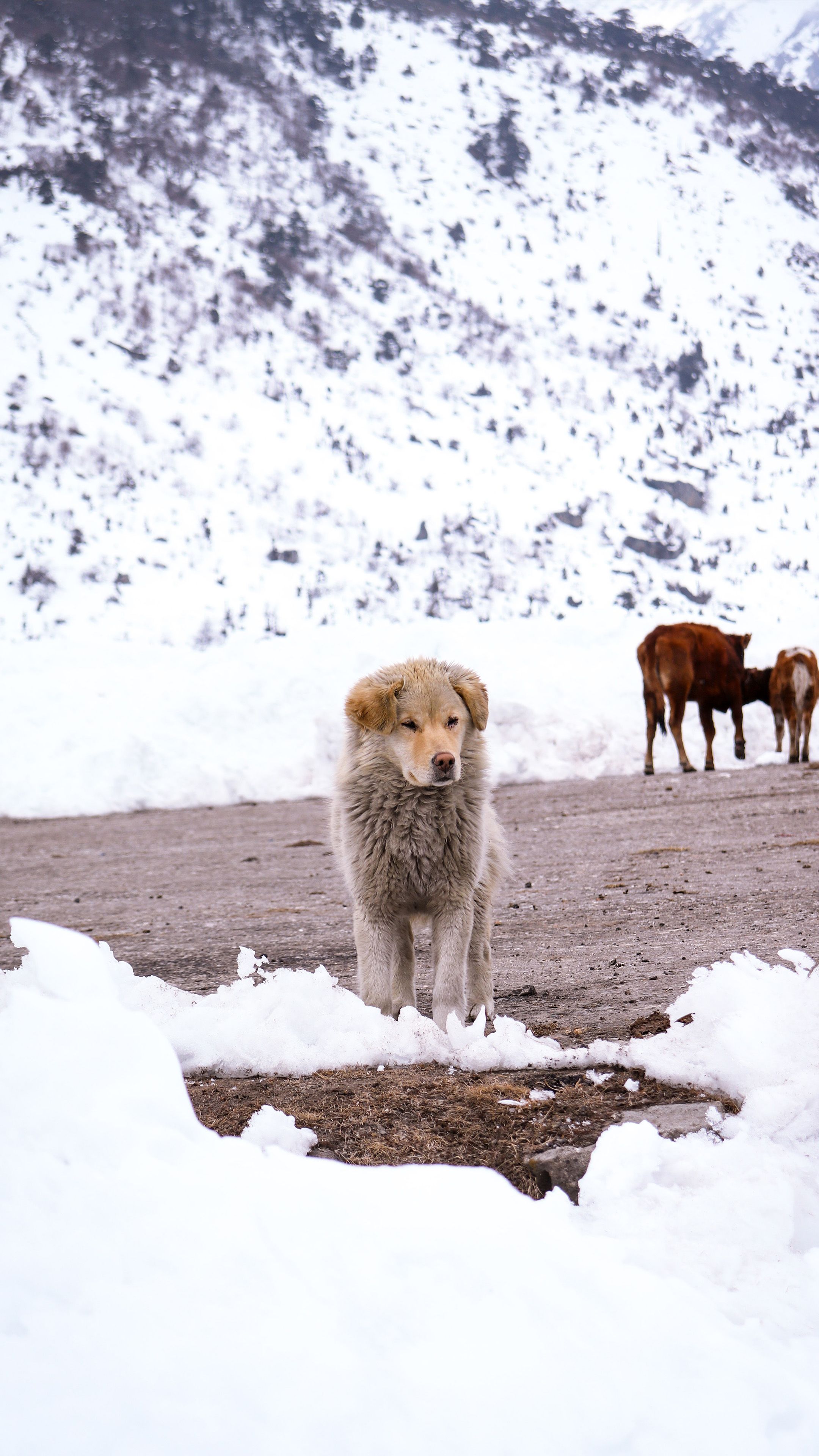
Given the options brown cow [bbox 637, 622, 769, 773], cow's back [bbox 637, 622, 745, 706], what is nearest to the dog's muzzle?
brown cow [bbox 637, 622, 769, 773]

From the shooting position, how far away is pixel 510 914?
23.0 feet

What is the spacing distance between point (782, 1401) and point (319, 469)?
97.8 ft

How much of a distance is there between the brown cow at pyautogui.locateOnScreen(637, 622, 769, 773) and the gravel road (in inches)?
101

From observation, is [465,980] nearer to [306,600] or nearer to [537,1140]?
[537,1140]

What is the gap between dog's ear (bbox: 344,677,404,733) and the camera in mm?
4590

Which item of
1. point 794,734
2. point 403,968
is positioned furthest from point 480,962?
point 794,734

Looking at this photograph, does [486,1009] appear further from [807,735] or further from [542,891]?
[807,735]

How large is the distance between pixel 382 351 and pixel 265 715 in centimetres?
2164

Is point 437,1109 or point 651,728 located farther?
point 651,728

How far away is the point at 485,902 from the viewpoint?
4871 mm

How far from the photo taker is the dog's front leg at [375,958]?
446cm

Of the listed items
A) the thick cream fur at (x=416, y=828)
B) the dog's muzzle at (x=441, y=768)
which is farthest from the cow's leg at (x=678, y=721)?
the dog's muzzle at (x=441, y=768)

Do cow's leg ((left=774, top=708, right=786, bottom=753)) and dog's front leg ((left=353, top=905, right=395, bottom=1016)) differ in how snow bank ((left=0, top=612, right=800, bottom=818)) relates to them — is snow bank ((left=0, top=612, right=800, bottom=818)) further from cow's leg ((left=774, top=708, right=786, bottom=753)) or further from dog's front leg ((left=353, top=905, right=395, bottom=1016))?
dog's front leg ((left=353, top=905, right=395, bottom=1016))

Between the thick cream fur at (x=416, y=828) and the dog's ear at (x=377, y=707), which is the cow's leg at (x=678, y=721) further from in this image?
the dog's ear at (x=377, y=707)
